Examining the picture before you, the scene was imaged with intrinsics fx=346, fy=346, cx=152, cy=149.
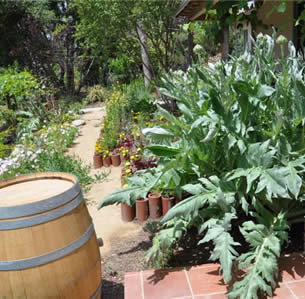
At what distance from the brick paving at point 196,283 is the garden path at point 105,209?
0.82m

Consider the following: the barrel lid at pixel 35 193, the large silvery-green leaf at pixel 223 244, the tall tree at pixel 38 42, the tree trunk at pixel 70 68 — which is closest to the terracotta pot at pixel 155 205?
the large silvery-green leaf at pixel 223 244

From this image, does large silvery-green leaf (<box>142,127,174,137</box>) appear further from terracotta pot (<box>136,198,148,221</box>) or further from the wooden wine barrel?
terracotta pot (<box>136,198,148,221</box>)

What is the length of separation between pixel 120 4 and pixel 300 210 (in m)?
6.47

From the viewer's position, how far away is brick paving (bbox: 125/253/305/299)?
2.03 m

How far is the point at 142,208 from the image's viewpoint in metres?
3.42

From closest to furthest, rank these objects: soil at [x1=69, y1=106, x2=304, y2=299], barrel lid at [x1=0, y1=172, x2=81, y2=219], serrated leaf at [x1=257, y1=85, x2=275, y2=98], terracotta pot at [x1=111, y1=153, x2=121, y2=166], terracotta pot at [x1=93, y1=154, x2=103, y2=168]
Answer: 1. barrel lid at [x1=0, y1=172, x2=81, y2=219]
2. serrated leaf at [x1=257, y1=85, x2=275, y2=98]
3. soil at [x1=69, y1=106, x2=304, y2=299]
4. terracotta pot at [x1=111, y1=153, x2=121, y2=166]
5. terracotta pot at [x1=93, y1=154, x2=103, y2=168]

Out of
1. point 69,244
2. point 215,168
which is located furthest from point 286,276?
point 69,244

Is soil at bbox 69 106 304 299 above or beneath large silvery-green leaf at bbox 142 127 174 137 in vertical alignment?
beneath

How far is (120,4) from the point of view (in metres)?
7.55

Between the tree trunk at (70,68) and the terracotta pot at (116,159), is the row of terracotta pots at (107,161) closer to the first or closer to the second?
the terracotta pot at (116,159)

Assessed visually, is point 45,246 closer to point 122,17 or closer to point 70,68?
point 122,17

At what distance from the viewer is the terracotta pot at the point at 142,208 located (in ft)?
11.2

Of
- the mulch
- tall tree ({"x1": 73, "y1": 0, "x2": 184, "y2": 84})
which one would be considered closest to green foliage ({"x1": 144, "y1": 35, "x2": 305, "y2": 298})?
the mulch

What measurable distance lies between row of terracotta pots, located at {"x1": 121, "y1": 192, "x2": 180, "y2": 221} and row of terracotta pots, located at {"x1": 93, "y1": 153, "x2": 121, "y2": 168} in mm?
1914
